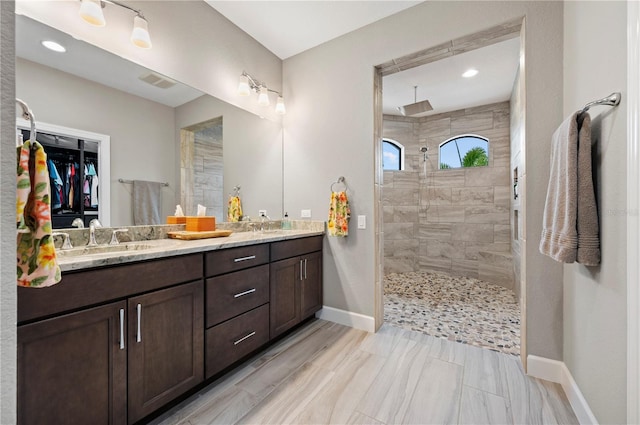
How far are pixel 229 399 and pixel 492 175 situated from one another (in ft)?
14.4

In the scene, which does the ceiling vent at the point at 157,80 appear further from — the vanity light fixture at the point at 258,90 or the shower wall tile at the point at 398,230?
the shower wall tile at the point at 398,230

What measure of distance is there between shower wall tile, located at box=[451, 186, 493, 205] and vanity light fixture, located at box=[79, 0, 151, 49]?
4370mm

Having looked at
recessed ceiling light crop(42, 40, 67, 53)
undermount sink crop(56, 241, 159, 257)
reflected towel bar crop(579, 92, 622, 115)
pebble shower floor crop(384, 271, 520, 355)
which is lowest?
pebble shower floor crop(384, 271, 520, 355)

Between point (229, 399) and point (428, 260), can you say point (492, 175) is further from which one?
point (229, 399)

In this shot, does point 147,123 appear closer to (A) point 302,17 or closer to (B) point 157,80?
(B) point 157,80

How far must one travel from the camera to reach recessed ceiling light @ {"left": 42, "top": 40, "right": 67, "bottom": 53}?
56.9 inches

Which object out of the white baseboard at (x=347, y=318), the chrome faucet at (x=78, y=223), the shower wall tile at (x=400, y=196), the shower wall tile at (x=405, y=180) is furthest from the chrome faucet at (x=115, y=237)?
the shower wall tile at (x=405, y=180)

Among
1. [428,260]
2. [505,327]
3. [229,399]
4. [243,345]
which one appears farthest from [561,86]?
[428,260]

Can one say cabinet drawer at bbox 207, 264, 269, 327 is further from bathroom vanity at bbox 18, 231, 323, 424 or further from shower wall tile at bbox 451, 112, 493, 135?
shower wall tile at bbox 451, 112, 493, 135

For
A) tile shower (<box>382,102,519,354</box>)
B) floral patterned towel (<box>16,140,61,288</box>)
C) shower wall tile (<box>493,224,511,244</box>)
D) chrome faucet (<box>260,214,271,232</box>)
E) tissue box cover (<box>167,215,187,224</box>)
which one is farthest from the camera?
shower wall tile (<box>493,224,511,244</box>)

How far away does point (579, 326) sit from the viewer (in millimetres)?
1435

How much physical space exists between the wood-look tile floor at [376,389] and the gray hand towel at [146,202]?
3.92ft

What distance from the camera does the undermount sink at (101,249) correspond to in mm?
1398

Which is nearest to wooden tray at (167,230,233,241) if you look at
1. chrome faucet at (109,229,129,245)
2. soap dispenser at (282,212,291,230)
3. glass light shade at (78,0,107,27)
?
chrome faucet at (109,229,129,245)
